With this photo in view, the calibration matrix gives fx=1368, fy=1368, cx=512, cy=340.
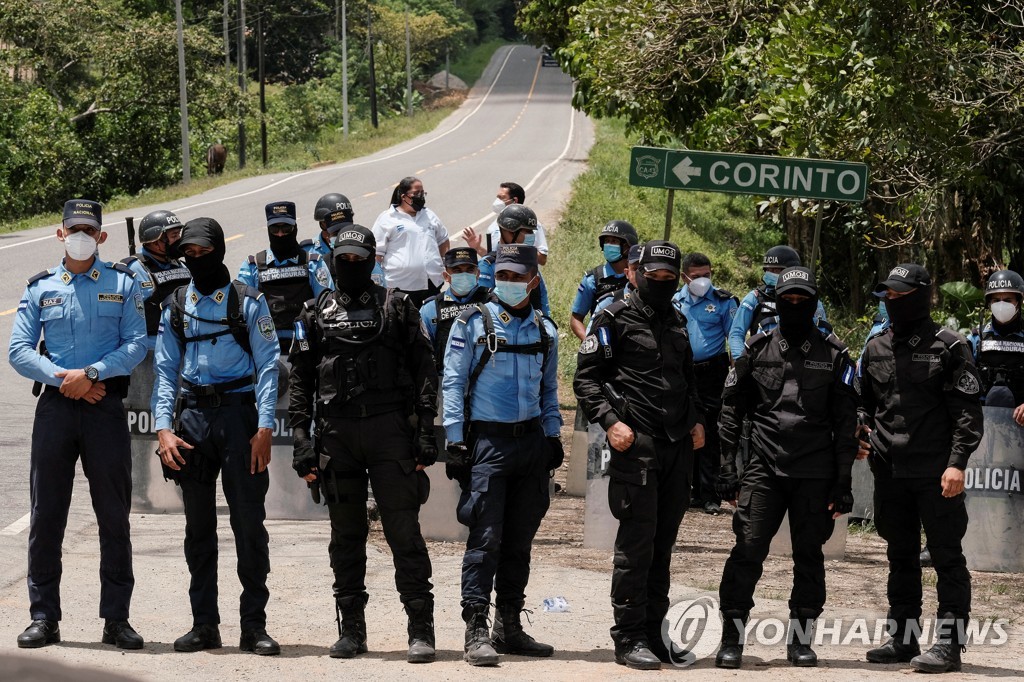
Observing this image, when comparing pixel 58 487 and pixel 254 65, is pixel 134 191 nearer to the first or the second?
pixel 254 65

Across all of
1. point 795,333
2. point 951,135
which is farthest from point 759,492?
point 951,135

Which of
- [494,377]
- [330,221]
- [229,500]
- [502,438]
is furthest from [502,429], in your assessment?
[330,221]

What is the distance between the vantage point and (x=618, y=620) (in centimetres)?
673

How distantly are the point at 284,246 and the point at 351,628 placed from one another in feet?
10.7

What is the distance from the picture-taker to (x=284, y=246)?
30.2 feet

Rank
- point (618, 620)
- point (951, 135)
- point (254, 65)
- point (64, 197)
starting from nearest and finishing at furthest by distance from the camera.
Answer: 1. point (618, 620)
2. point (951, 135)
3. point (64, 197)
4. point (254, 65)

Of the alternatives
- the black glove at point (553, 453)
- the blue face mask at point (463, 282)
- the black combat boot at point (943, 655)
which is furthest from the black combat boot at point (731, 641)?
the blue face mask at point (463, 282)

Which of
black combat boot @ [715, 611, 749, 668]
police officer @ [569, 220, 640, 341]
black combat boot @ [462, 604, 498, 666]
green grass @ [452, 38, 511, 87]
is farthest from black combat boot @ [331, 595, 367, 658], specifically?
green grass @ [452, 38, 511, 87]

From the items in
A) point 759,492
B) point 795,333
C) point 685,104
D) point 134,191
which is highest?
point 134,191

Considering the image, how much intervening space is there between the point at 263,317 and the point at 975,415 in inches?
144

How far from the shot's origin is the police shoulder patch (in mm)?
6855

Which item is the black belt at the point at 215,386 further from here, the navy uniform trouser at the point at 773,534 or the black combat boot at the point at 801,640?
the black combat boot at the point at 801,640

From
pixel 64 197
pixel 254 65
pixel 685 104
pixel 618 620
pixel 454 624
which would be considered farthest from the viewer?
pixel 254 65

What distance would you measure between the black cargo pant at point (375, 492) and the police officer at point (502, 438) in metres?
0.23
